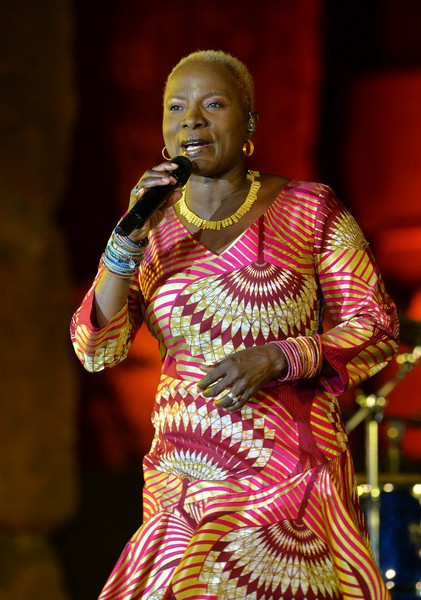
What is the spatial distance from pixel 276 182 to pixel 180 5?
207 centimetres

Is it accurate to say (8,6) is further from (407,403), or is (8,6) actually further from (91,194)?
(407,403)

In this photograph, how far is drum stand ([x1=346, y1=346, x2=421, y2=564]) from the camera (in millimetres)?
3307

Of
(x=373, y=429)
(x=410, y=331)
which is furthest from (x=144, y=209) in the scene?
(x=373, y=429)

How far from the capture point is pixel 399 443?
3766 millimetres

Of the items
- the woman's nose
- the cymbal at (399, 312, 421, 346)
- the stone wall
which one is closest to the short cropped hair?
the woman's nose

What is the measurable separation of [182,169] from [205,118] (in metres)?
0.15

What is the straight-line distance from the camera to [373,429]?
3523 mm

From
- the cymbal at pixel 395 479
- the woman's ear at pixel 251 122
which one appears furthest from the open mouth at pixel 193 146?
the cymbal at pixel 395 479

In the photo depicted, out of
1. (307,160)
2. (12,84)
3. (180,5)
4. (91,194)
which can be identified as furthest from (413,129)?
(12,84)

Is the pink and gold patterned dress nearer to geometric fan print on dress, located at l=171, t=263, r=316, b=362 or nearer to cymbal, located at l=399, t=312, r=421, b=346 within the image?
geometric fan print on dress, located at l=171, t=263, r=316, b=362

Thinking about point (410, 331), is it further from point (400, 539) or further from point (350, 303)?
point (350, 303)

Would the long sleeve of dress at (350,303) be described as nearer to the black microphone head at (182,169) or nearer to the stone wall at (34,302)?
the black microphone head at (182,169)

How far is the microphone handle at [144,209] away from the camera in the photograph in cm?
170

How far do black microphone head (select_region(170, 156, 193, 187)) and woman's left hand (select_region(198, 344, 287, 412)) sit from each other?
11.7 inches
